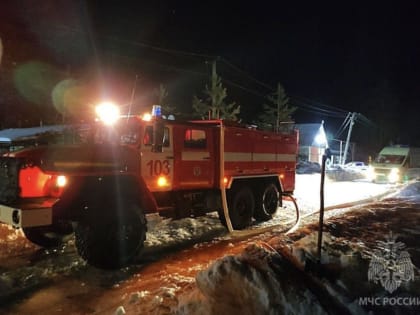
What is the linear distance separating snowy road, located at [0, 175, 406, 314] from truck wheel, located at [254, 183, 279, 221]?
2119mm

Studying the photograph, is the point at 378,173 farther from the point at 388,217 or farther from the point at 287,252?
the point at 287,252

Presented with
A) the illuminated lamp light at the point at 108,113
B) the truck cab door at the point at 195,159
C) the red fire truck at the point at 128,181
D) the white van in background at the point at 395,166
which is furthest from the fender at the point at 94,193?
the white van in background at the point at 395,166

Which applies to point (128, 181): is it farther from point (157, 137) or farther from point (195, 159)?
point (195, 159)

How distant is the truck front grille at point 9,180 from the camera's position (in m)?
6.41

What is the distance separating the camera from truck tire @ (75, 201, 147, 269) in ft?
21.9

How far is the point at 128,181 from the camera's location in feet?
24.2

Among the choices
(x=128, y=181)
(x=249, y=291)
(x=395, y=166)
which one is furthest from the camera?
(x=395, y=166)

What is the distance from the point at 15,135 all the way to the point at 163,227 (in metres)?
23.8

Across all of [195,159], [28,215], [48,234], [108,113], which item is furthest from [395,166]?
[28,215]

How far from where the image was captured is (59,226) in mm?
7879

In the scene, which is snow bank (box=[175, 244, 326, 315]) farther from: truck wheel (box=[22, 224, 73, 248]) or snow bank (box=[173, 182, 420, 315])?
truck wheel (box=[22, 224, 73, 248])

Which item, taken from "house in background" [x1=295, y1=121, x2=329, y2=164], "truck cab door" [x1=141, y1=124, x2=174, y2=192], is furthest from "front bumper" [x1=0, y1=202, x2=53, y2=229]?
"house in background" [x1=295, y1=121, x2=329, y2=164]

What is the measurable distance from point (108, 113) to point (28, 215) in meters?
3.16

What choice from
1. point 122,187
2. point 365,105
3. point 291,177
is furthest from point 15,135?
point 365,105
